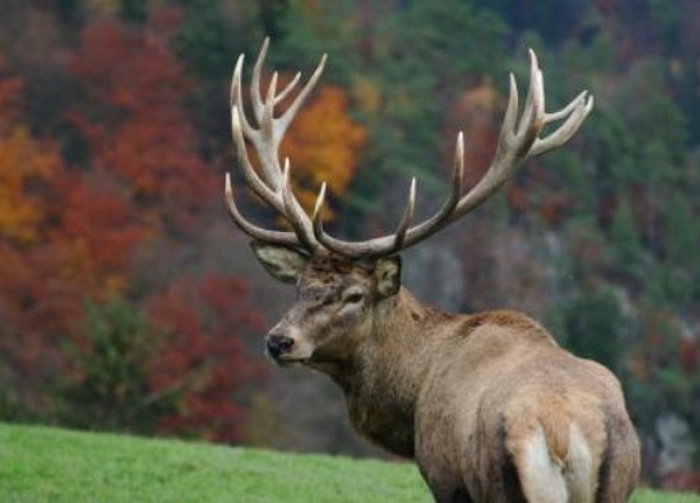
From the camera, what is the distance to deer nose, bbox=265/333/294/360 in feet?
32.3

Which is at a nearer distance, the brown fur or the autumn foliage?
the brown fur

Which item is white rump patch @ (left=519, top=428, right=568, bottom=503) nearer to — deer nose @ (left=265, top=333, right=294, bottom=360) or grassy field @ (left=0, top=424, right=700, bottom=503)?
deer nose @ (left=265, top=333, right=294, bottom=360)

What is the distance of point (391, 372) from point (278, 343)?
0.61 meters

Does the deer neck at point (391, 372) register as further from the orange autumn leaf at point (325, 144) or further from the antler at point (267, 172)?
the orange autumn leaf at point (325, 144)

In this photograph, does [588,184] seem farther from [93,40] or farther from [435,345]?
[435,345]

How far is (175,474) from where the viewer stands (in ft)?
44.3

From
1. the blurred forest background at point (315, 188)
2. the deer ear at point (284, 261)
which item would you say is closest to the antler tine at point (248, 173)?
the deer ear at point (284, 261)

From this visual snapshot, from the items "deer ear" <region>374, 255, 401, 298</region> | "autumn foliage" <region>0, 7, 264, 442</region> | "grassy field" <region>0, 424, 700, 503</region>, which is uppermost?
"deer ear" <region>374, 255, 401, 298</region>

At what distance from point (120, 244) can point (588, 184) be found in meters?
31.1

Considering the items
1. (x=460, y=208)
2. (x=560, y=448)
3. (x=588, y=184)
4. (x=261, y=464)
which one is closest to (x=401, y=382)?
(x=460, y=208)

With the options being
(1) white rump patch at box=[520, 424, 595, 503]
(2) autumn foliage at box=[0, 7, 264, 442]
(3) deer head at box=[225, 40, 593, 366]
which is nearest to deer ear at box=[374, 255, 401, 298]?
(3) deer head at box=[225, 40, 593, 366]

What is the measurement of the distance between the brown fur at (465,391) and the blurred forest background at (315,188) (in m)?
38.0

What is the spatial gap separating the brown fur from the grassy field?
277 cm

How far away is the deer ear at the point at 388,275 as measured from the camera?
32.9ft
